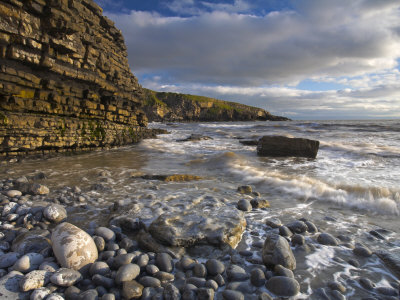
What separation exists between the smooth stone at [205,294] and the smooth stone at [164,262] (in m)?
0.44

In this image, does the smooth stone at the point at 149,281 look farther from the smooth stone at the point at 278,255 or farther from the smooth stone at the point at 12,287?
the smooth stone at the point at 278,255

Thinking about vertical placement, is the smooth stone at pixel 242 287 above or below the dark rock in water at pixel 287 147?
below

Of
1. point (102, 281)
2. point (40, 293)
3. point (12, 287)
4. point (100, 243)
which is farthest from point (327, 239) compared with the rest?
point (12, 287)

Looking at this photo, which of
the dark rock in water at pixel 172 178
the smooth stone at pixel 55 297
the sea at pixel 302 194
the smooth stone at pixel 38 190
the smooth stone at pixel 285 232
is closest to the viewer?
the smooth stone at pixel 55 297

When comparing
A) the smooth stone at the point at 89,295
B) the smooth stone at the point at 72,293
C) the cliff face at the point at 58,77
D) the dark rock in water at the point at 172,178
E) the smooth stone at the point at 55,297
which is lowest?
the dark rock in water at the point at 172,178

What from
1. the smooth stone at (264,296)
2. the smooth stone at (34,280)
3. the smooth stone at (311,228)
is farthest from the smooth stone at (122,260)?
the smooth stone at (311,228)

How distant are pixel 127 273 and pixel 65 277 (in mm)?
505

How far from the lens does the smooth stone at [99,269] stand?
2086 millimetres

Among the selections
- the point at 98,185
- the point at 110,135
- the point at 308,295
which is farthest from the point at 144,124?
the point at 308,295

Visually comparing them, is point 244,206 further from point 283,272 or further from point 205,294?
point 205,294

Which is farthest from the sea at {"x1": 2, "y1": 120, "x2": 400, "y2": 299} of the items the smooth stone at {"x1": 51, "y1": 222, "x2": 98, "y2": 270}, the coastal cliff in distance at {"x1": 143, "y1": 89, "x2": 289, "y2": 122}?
the coastal cliff in distance at {"x1": 143, "y1": 89, "x2": 289, "y2": 122}

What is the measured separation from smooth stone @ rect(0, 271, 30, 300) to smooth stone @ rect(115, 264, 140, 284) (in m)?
0.68

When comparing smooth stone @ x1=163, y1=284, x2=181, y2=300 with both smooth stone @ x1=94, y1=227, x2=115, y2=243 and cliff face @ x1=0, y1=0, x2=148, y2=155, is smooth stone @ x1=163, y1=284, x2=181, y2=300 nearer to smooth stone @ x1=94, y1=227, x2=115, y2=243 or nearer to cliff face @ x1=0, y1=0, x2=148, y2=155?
smooth stone @ x1=94, y1=227, x2=115, y2=243

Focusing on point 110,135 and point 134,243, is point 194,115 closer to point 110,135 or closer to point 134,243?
point 110,135
